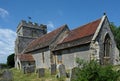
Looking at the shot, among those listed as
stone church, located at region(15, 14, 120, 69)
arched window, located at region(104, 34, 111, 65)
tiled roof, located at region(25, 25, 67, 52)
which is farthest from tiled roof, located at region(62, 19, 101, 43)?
tiled roof, located at region(25, 25, 67, 52)

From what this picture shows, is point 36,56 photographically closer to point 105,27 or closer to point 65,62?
point 65,62

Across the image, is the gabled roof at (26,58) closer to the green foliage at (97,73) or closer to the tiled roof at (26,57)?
the tiled roof at (26,57)

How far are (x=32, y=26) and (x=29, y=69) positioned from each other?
19.4 metres

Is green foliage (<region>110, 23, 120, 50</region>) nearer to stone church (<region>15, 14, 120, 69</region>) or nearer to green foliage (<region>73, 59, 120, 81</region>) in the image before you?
stone church (<region>15, 14, 120, 69</region>)

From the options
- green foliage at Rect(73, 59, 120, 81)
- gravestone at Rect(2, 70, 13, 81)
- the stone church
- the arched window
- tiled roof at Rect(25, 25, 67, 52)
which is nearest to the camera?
green foliage at Rect(73, 59, 120, 81)

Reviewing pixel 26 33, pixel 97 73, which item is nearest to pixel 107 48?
pixel 97 73

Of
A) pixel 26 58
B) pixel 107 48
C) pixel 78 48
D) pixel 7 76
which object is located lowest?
pixel 7 76

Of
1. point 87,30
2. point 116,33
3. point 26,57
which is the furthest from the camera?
point 116,33

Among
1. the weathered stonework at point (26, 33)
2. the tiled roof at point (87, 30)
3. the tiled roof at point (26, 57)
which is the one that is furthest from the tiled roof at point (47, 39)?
the weathered stonework at point (26, 33)

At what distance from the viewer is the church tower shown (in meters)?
38.6

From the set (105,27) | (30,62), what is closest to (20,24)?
A: (30,62)

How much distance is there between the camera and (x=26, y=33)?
4034 centimetres

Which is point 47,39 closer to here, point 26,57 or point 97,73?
point 26,57

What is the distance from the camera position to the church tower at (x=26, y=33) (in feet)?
127
